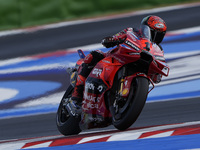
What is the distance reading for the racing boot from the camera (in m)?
5.84

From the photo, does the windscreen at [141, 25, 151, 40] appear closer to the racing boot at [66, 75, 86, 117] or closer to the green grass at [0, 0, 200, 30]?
the racing boot at [66, 75, 86, 117]

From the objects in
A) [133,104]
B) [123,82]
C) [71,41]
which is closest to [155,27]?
[123,82]

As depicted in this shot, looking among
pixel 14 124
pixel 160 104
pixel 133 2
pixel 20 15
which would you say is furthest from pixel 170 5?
pixel 14 124

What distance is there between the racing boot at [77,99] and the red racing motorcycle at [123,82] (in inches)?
6.0

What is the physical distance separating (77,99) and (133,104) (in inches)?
52.6

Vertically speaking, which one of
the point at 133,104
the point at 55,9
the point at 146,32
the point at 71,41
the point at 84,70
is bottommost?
the point at 133,104

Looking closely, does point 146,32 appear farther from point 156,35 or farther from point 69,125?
point 69,125

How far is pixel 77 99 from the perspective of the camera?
591 centimetres

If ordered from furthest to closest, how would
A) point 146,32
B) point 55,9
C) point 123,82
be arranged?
1. point 55,9
2. point 146,32
3. point 123,82

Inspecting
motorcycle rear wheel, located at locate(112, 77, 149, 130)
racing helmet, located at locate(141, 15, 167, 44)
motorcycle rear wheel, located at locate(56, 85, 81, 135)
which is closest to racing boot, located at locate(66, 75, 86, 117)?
motorcycle rear wheel, located at locate(56, 85, 81, 135)

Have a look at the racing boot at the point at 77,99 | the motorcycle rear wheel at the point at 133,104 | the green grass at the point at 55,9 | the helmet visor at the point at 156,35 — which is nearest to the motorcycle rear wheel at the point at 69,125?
the racing boot at the point at 77,99

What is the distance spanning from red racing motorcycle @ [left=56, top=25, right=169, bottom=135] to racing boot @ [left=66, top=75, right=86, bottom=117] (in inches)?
6.0

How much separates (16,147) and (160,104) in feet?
9.84

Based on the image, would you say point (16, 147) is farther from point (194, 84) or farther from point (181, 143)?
point (194, 84)
